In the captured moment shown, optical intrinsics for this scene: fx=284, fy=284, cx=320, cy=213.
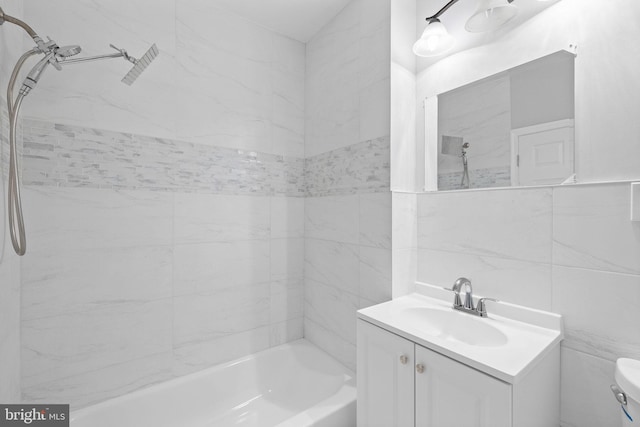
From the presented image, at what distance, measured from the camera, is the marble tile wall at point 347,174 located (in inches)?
61.3

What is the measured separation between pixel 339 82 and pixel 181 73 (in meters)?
0.95

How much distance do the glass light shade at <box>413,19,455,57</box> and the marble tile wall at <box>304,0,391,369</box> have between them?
182mm

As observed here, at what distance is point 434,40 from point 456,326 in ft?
4.42

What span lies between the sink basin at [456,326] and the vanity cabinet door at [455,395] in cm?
28

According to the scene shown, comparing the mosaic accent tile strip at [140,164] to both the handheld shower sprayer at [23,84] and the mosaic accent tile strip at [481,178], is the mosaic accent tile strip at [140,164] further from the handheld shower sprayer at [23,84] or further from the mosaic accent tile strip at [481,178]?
the mosaic accent tile strip at [481,178]

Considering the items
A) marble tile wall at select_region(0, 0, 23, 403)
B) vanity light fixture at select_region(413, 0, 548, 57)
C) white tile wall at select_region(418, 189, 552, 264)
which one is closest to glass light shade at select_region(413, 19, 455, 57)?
vanity light fixture at select_region(413, 0, 548, 57)

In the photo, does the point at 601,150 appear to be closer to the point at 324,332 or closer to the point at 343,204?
the point at 343,204

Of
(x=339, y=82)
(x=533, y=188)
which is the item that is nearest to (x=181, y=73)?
(x=339, y=82)

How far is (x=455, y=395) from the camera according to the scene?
91 cm

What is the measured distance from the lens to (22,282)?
1.27 metres

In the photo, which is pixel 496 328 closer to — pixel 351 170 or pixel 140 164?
pixel 351 170

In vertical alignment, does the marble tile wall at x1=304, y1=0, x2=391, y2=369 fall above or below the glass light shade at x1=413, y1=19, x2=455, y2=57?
below

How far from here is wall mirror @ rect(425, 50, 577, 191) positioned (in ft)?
3.54

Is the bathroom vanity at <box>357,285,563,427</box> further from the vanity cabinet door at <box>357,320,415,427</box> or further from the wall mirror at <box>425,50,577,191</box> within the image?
the wall mirror at <box>425,50,577,191</box>
